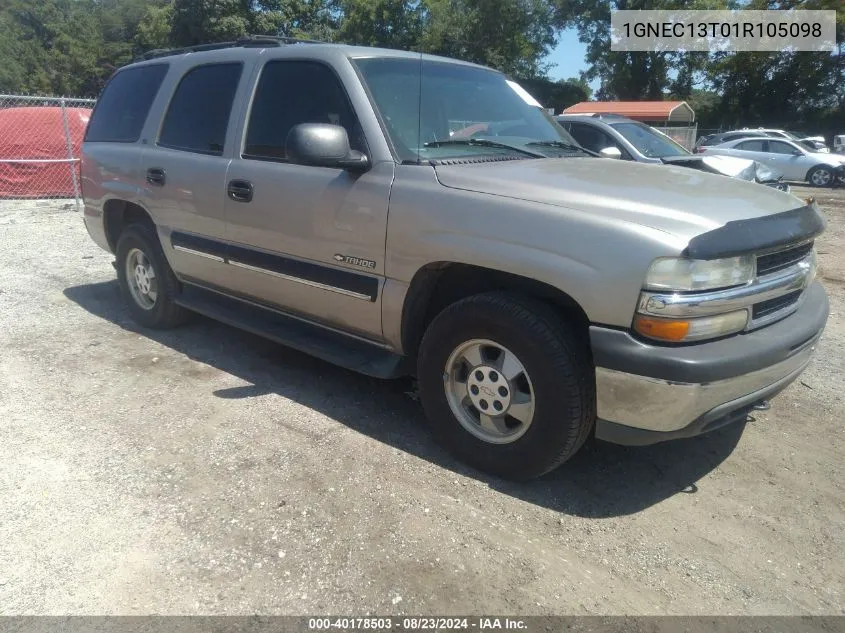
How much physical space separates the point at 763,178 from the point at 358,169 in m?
8.00

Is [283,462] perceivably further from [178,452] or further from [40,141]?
[40,141]

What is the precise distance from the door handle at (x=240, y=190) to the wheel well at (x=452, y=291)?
1311 mm

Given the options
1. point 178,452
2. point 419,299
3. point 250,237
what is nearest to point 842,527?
point 419,299

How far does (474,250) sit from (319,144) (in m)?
0.90

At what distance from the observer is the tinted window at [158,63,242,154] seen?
14.1ft

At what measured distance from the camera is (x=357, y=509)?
2977 mm

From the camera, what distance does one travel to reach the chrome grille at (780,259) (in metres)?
2.80

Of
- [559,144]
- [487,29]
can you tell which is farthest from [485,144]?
[487,29]

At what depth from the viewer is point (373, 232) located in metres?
3.40

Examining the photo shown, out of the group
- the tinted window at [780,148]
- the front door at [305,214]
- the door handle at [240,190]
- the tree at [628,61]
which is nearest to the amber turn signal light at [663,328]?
the front door at [305,214]

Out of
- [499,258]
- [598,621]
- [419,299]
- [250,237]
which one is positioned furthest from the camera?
[250,237]

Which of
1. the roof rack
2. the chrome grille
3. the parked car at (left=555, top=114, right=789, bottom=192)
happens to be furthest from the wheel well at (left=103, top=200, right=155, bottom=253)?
the parked car at (left=555, top=114, right=789, bottom=192)

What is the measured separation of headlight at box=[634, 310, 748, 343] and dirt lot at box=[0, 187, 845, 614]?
2.85 feet

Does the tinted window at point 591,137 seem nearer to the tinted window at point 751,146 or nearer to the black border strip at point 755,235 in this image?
the black border strip at point 755,235
